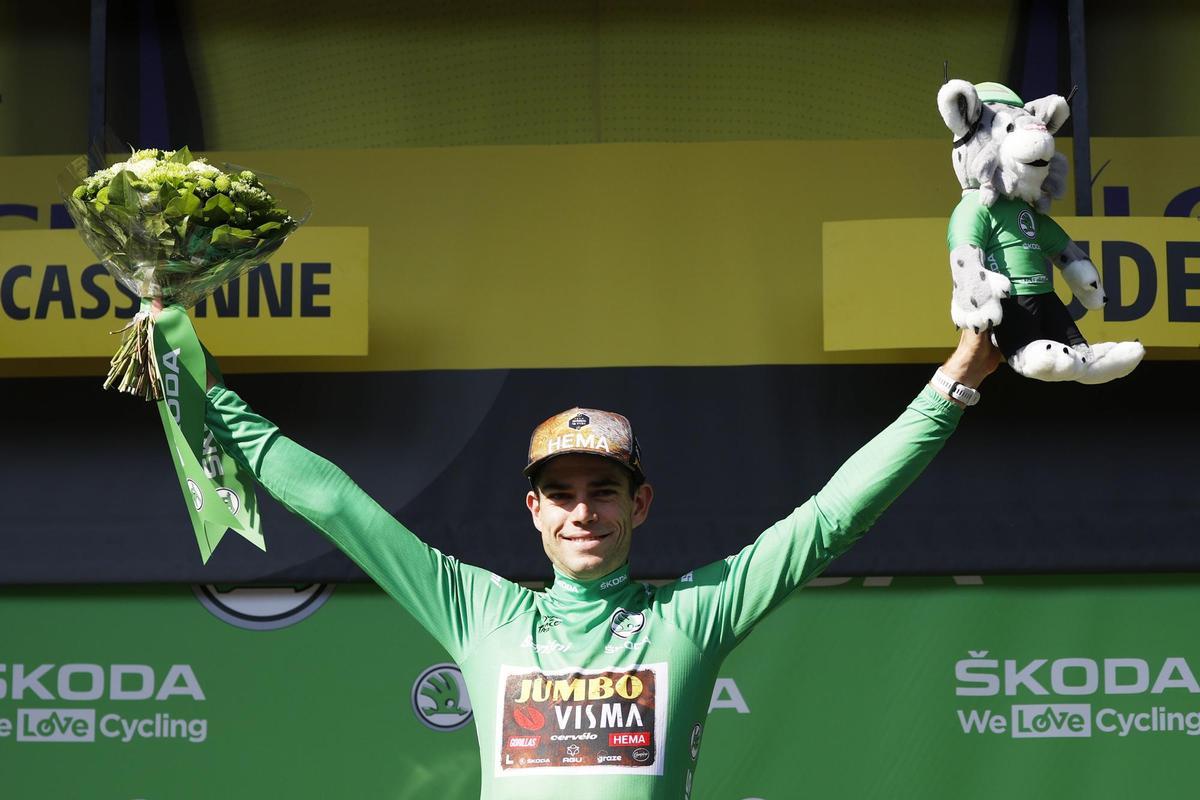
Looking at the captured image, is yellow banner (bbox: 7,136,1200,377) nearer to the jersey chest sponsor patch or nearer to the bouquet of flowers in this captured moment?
the bouquet of flowers

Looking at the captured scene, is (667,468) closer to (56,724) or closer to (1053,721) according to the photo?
(1053,721)

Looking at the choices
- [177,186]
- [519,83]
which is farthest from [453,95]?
[177,186]

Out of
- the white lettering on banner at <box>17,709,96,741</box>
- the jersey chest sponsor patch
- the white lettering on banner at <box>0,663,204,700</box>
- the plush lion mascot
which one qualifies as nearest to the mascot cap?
the plush lion mascot

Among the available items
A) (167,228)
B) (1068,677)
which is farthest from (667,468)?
(167,228)

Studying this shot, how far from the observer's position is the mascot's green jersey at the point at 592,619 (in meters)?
2.17

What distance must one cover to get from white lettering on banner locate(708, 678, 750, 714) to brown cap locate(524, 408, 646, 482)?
5.24 ft

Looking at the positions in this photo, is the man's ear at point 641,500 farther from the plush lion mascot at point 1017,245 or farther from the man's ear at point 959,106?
the man's ear at point 959,106

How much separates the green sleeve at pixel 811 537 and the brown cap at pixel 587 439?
19cm

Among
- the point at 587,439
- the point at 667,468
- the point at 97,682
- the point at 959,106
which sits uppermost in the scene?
the point at 959,106

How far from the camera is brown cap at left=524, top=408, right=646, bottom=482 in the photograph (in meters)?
2.27

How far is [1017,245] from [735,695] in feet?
5.67

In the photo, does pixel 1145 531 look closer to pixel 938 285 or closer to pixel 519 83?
pixel 938 285

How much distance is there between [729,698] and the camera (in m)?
3.82

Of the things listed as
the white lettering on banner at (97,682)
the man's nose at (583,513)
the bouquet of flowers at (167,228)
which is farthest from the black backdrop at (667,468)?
the man's nose at (583,513)
